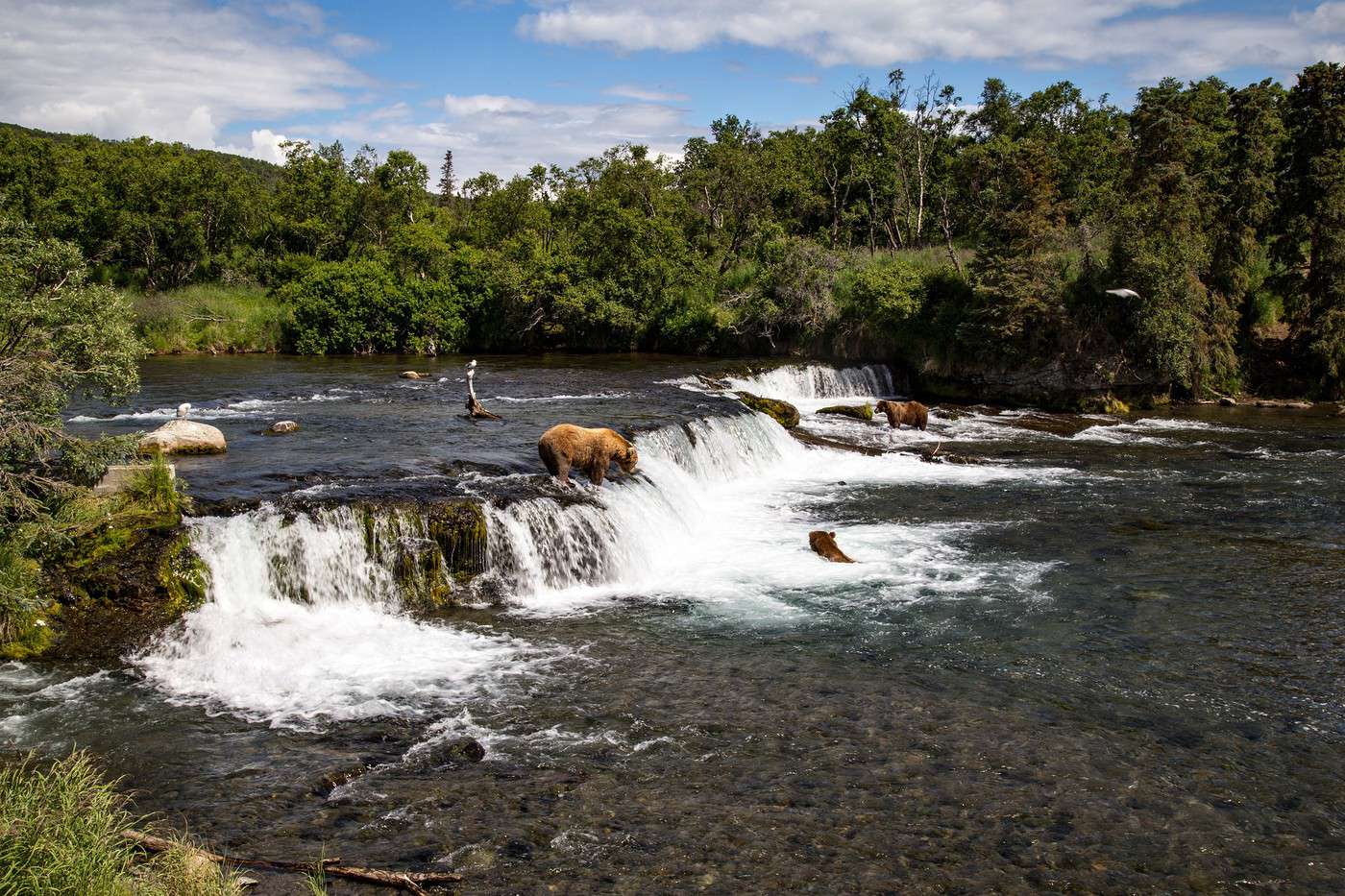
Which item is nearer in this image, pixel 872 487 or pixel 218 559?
pixel 218 559

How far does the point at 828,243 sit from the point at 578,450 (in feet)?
119

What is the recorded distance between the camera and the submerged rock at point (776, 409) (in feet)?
85.6

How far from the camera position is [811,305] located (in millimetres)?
36875

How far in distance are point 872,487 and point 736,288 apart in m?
23.4

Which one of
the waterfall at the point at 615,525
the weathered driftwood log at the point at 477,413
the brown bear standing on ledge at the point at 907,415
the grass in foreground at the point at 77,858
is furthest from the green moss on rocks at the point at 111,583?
the brown bear standing on ledge at the point at 907,415

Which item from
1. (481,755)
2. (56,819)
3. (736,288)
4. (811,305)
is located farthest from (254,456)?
(736,288)

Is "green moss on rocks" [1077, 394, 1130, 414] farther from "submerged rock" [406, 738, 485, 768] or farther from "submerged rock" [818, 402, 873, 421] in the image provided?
"submerged rock" [406, 738, 485, 768]

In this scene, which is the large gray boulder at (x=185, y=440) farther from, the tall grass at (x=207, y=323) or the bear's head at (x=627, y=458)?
the tall grass at (x=207, y=323)

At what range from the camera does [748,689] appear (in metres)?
9.69

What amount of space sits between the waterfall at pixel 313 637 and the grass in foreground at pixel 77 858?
3103 millimetres

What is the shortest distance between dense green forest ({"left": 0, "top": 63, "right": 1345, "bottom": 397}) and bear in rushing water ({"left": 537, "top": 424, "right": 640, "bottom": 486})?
64.7ft

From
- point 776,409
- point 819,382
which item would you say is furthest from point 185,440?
point 819,382

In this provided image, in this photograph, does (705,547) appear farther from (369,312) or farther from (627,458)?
(369,312)

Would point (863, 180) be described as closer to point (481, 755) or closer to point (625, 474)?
point (625, 474)
